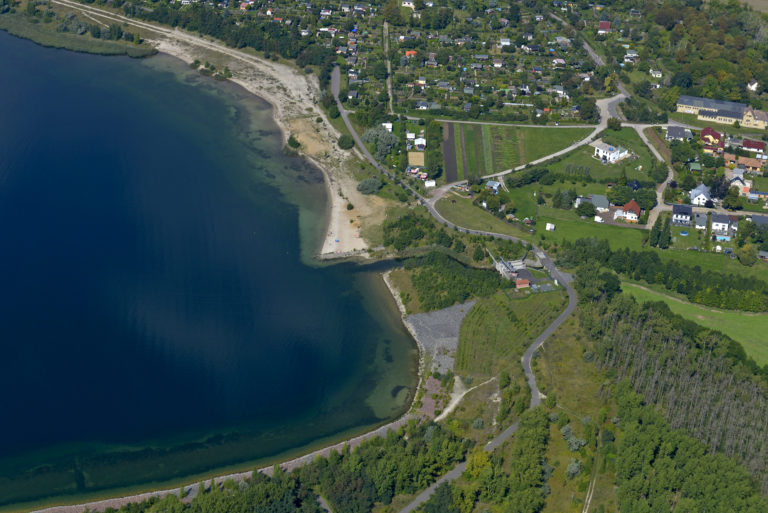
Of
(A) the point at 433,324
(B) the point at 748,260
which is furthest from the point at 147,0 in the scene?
(B) the point at 748,260

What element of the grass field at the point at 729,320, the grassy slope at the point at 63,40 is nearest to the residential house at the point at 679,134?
the grass field at the point at 729,320

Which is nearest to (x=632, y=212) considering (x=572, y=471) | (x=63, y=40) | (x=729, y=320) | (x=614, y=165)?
(x=614, y=165)

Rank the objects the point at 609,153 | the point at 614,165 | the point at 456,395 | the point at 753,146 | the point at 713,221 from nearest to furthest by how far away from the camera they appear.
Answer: the point at 456,395 → the point at 713,221 → the point at 614,165 → the point at 609,153 → the point at 753,146

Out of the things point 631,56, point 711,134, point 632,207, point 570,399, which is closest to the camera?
point 570,399

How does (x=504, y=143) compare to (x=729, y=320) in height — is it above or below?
above

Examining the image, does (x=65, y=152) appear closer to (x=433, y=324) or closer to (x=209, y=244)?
(x=209, y=244)

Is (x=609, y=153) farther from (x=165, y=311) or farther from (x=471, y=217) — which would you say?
(x=165, y=311)

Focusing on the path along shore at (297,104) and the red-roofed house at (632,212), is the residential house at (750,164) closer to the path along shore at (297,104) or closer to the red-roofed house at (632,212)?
the red-roofed house at (632,212)
